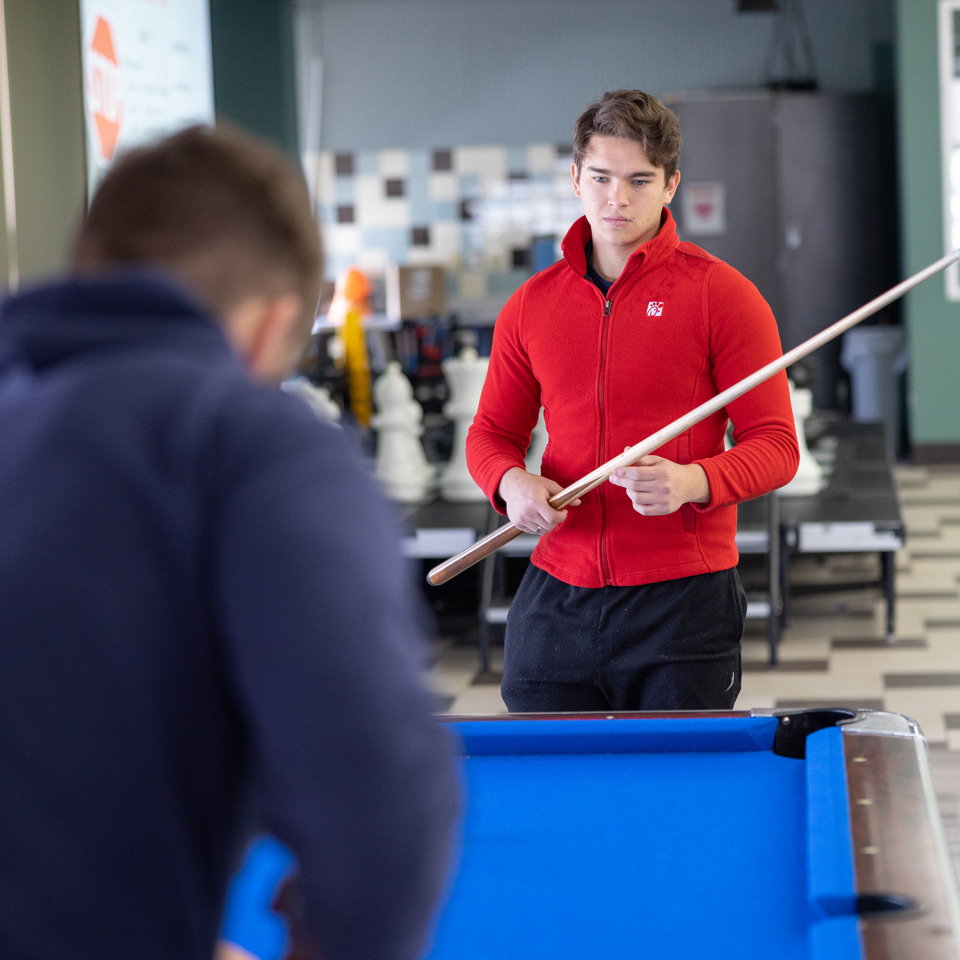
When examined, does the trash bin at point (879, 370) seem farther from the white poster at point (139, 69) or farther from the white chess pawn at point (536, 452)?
the white poster at point (139, 69)

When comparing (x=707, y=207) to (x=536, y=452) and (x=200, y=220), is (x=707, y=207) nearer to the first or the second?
(x=536, y=452)

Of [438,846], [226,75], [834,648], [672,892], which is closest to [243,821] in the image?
[438,846]

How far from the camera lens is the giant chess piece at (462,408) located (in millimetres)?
4773

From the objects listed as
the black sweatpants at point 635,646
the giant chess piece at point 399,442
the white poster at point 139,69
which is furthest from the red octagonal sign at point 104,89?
the black sweatpants at point 635,646

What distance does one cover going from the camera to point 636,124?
1797 millimetres

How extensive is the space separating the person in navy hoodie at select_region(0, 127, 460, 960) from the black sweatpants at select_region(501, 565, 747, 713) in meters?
1.15

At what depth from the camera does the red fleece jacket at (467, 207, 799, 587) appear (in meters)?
1.80

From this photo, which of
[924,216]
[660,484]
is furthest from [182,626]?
[924,216]

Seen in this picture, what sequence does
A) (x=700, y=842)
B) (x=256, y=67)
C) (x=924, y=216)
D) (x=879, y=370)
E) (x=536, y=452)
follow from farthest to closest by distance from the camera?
1. (x=879, y=370)
2. (x=924, y=216)
3. (x=256, y=67)
4. (x=536, y=452)
5. (x=700, y=842)

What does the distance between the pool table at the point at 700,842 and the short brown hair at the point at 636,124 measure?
0.80 m

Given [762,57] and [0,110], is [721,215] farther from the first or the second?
[0,110]

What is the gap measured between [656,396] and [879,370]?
7503 mm

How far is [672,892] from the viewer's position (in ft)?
4.04

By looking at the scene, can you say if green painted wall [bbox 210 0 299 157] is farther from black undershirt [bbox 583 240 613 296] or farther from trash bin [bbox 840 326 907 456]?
black undershirt [bbox 583 240 613 296]
